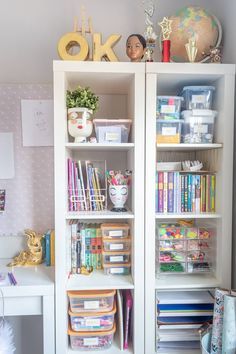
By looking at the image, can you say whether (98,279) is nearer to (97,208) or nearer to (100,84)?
(97,208)

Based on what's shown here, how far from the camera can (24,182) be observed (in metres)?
1.61

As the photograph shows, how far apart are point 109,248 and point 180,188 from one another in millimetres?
470

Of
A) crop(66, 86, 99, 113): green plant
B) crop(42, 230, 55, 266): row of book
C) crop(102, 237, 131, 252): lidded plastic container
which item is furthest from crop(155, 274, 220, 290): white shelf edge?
crop(66, 86, 99, 113): green plant

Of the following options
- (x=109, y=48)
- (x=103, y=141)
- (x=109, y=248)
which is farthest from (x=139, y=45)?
(x=109, y=248)

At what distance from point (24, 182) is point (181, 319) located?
111cm

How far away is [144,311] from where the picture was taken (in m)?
1.31

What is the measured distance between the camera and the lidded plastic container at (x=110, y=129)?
133 cm

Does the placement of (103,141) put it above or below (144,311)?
above

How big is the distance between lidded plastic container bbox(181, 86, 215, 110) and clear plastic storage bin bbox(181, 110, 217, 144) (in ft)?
0.13

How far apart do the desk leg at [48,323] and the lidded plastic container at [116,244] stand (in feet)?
1.14

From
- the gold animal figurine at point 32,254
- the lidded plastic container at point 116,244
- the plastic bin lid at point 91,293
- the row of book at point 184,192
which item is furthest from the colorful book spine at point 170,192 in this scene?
the gold animal figurine at point 32,254

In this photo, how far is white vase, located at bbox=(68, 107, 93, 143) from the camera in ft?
4.24

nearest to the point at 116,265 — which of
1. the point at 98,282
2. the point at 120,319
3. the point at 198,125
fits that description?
the point at 98,282

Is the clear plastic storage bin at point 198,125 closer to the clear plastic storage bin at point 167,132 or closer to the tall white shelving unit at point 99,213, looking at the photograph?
the clear plastic storage bin at point 167,132
